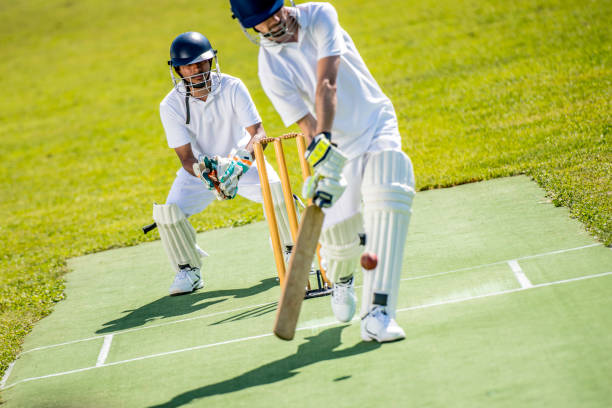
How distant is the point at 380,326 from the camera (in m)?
3.63

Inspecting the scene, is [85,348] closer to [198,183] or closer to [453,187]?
[198,183]

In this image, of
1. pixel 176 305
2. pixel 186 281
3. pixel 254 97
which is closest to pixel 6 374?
pixel 176 305

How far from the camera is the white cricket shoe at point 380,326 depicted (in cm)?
363

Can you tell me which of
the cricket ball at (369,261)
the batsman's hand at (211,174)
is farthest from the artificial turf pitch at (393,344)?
the batsman's hand at (211,174)

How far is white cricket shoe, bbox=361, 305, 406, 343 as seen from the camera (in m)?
3.63

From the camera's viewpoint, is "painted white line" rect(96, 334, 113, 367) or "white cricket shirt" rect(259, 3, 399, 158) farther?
"painted white line" rect(96, 334, 113, 367)

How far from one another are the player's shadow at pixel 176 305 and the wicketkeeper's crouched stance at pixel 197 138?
5.4 inches

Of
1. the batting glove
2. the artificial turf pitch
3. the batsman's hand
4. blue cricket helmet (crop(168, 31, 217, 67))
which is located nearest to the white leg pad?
the artificial turf pitch

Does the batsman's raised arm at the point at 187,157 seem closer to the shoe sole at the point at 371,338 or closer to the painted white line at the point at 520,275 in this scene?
the shoe sole at the point at 371,338

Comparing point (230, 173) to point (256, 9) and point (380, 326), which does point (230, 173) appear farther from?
point (380, 326)

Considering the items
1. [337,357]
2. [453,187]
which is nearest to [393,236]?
[337,357]

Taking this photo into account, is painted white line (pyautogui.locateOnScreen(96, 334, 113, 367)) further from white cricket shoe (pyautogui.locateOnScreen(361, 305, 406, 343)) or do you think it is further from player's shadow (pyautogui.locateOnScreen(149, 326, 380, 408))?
white cricket shoe (pyautogui.locateOnScreen(361, 305, 406, 343))

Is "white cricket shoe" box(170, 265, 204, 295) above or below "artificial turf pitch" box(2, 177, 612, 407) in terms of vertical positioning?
below

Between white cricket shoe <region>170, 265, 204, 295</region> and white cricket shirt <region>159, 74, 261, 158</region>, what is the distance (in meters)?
0.90
